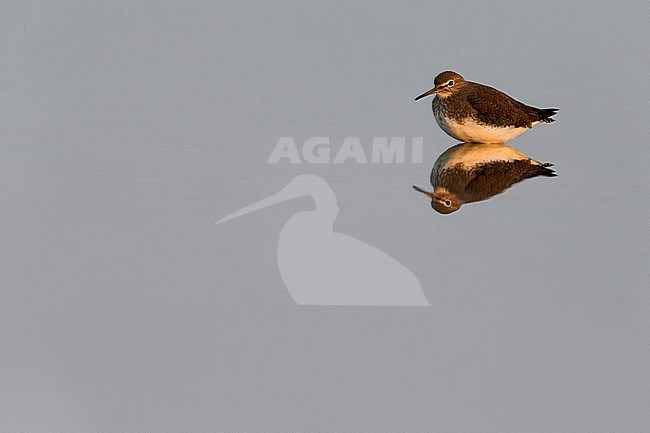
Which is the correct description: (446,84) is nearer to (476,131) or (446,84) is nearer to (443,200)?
(476,131)

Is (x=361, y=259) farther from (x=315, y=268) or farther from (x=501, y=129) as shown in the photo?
(x=501, y=129)

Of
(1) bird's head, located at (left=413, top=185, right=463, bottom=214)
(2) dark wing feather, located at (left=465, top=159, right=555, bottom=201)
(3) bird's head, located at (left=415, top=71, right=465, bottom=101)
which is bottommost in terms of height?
(1) bird's head, located at (left=413, top=185, right=463, bottom=214)

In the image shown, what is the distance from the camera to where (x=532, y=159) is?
10.6 feet

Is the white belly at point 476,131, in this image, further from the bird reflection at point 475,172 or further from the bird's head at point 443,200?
the bird's head at point 443,200

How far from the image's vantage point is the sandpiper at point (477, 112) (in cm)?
326

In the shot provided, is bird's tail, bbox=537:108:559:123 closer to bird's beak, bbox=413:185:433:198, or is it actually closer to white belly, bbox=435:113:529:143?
white belly, bbox=435:113:529:143

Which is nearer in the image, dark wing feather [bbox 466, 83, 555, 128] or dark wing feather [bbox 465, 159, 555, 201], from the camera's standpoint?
dark wing feather [bbox 465, 159, 555, 201]

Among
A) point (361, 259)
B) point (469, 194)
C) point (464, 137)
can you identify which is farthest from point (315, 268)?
point (464, 137)

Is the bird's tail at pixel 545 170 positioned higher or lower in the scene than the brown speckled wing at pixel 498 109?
lower

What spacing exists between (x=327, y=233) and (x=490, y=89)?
82cm

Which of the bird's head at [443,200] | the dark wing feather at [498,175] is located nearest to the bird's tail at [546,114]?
the dark wing feather at [498,175]

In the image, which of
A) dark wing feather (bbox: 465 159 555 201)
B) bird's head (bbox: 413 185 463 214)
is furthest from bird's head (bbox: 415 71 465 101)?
bird's head (bbox: 413 185 463 214)

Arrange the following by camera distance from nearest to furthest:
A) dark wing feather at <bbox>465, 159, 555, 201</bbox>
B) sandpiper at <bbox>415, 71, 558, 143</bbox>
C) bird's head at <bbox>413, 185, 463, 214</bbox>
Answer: bird's head at <bbox>413, 185, 463, 214</bbox>, dark wing feather at <bbox>465, 159, 555, 201</bbox>, sandpiper at <bbox>415, 71, 558, 143</bbox>

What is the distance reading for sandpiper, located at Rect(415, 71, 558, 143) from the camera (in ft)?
10.7
